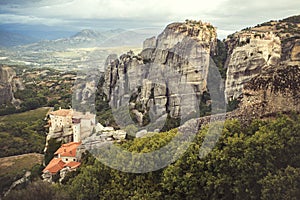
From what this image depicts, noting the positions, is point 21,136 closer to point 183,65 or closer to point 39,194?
point 183,65

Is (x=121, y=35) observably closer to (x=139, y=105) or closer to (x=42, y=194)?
(x=42, y=194)

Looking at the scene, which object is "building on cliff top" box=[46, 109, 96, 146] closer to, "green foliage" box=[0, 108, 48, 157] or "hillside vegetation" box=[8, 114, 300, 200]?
"green foliage" box=[0, 108, 48, 157]

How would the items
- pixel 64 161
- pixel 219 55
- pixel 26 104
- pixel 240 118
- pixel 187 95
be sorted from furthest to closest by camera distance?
pixel 26 104
pixel 219 55
pixel 187 95
pixel 64 161
pixel 240 118

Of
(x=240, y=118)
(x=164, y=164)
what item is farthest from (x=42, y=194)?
(x=240, y=118)

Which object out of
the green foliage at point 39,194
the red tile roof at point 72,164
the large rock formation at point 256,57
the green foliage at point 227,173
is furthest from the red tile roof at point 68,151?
the large rock formation at point 256,57

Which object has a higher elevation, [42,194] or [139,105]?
[42,194]

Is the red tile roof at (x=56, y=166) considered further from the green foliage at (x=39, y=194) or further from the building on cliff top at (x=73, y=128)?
the green foliage at (x=39, y=194)

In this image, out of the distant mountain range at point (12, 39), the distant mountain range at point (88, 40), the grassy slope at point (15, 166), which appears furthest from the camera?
the distant mountain range at point (12, 39)
